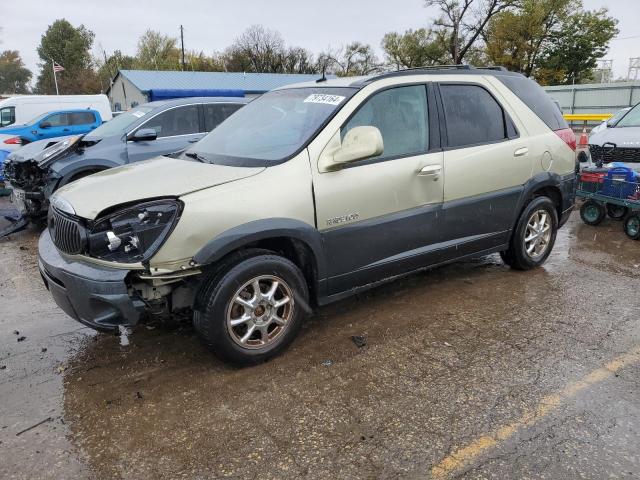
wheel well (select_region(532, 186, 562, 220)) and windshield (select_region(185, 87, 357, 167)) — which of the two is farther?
wheel well (select_region(532, 186, 562, 220))

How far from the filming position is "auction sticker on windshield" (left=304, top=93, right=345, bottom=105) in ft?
12.1

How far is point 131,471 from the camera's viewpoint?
8.06 feet

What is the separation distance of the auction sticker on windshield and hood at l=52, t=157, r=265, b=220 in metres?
0.82

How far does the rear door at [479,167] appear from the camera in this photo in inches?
163

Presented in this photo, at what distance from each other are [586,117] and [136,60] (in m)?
58.6

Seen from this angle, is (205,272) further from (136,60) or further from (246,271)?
(136,60)

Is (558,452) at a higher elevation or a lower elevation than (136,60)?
lower

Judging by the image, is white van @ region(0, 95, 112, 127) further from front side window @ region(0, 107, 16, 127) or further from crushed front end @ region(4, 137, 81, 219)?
crushed front end @ region(4, 137, 81, 219)

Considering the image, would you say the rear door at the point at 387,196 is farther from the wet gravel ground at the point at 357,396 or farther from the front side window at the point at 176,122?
the front side window at the point at 176,122

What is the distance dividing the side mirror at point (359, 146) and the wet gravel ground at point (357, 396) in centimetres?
136

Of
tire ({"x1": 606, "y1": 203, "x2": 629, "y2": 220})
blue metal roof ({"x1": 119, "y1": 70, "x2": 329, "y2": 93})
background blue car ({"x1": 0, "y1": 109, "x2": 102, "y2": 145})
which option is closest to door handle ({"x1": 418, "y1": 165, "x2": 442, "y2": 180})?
tire ({"x1": 606, "y1": 203, "x2": 629, "y2": 220})

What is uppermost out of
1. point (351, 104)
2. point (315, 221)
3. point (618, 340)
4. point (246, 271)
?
point (351, 104)

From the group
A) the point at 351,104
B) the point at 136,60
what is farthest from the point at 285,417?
the point at 136,60

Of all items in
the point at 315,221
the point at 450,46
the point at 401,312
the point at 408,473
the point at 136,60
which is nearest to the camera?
the point at 408,473
